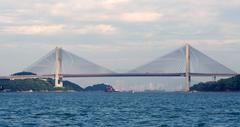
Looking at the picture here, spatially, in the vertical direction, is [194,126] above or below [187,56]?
below

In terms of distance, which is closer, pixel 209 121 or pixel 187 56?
pixel 209 121

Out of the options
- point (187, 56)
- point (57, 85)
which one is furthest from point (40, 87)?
point (187, 56)

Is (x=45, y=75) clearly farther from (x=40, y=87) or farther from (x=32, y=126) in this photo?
(x=32, y=126)

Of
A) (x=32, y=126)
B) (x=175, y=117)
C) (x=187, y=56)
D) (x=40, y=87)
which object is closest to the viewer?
(x=32, y=126)

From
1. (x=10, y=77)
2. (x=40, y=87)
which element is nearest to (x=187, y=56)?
(x=10, y=77)

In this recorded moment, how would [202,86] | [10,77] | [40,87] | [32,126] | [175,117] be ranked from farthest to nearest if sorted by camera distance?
[40,87]
[202,86]
[10,77]
[175,117]
[32,126]

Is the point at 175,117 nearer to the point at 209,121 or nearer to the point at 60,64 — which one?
the point at 209,121
